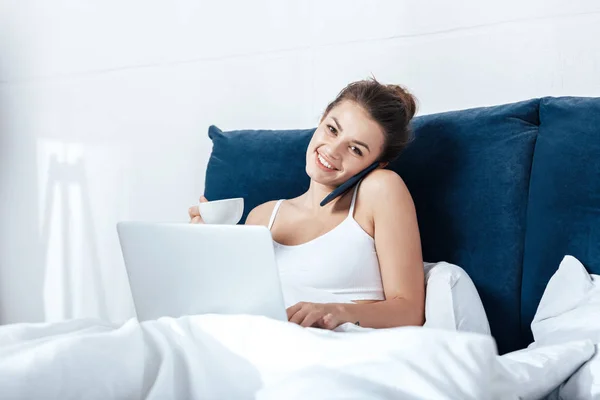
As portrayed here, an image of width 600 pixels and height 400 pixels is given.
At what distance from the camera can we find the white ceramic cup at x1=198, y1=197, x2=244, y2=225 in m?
1.73

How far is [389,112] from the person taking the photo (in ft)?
6.70

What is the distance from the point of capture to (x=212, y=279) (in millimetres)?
1441

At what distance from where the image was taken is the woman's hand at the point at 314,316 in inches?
62.9

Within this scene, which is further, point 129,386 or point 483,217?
point 483,217

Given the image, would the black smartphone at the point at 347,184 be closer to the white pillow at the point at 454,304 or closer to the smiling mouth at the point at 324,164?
the smiling mouth at the point at 324,164

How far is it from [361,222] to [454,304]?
1.16 feet

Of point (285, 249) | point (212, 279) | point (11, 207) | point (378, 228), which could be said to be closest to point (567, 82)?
point (378, 228)

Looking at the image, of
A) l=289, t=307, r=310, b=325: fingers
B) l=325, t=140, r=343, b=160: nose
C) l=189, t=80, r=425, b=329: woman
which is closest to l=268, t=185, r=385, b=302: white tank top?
l=189, t=80, r=425, b=329: woman

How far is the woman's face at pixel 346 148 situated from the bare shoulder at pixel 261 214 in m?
0.24

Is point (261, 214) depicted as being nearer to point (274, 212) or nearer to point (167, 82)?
point (274, 212)

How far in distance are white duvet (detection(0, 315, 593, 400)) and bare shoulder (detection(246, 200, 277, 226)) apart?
100 cm

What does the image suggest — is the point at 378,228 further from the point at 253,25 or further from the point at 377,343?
the point at 253,25

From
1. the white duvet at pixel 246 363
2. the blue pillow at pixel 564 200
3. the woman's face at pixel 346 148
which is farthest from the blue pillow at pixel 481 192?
the white duvet at pixel 246 363

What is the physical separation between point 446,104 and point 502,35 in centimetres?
28
